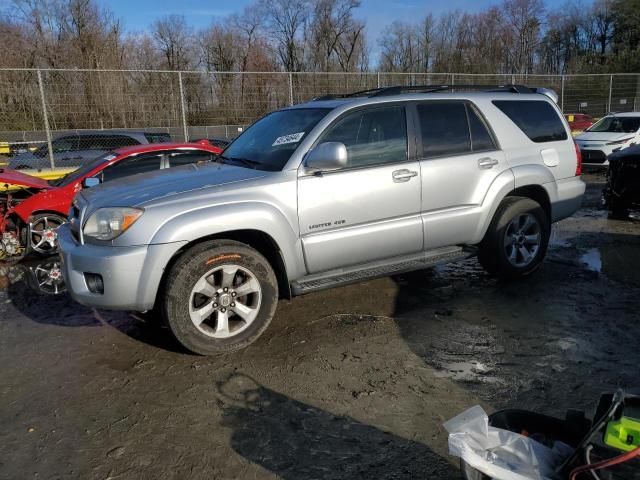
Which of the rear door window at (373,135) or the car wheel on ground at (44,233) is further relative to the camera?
the car wheel on ground at (44,233)

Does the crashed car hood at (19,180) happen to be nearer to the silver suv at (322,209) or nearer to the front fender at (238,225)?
the silver suv at (322,209)

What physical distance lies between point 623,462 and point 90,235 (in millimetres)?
3435

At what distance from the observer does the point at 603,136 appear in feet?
→ 44.6

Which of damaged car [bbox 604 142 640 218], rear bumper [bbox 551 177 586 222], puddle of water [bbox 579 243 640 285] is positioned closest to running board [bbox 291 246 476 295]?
rear bumper [bbox 551 177 586 222]

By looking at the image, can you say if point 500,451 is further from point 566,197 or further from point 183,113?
point 183,113

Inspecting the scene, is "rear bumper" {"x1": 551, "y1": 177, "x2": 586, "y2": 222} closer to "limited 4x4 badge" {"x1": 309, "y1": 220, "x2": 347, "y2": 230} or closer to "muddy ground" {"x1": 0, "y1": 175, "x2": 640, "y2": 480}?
"muddy ground" {"x1": 0, "y1": 175, "x2": 640, "y2": 480}

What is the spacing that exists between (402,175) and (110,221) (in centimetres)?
234

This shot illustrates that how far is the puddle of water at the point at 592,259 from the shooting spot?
19.3ft

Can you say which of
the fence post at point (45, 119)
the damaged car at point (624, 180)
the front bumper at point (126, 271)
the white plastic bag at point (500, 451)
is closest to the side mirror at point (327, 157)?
the front bumper at point (126, 271)

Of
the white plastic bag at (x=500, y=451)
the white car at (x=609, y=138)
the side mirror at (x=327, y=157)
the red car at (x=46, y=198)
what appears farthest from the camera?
the white car at (x=609, y=138)

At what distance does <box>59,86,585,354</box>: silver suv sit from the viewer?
12.2ft

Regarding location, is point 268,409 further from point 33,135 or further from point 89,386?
point 33,135

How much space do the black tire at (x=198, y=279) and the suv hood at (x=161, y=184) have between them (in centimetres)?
47

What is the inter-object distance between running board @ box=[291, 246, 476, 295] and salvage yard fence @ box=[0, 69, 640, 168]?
8240mm
